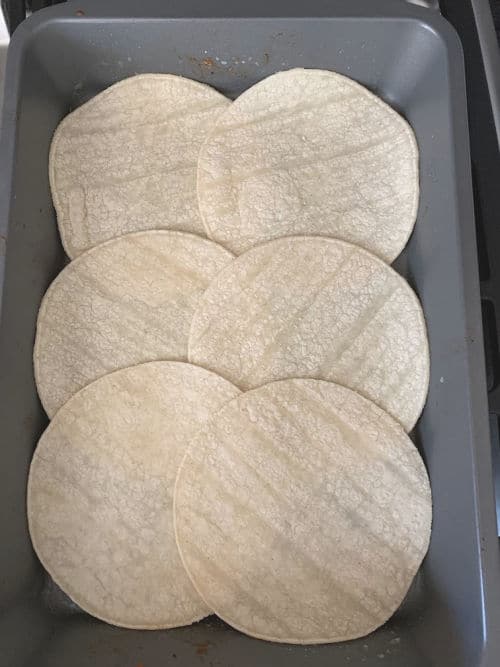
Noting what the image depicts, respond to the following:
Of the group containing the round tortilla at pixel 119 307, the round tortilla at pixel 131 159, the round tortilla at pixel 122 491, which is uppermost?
the round tortilla at pixel 131 159

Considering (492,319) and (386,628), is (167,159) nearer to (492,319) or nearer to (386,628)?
(492,319)

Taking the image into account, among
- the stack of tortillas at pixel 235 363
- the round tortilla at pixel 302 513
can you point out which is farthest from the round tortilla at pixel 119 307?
the round tortilla at pixel 302 513

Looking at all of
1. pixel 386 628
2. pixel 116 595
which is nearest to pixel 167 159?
pixel 116 595

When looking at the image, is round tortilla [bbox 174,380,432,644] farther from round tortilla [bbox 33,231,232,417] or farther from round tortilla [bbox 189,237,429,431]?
round tortilla [bbox 33,231,232,417]

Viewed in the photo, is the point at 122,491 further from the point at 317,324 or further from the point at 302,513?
the point at 317,324

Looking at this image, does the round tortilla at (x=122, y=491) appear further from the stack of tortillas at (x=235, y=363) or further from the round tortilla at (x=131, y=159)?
the round tortilla at (x=131, y=159)

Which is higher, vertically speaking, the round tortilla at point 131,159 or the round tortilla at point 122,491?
the round tortilla at point 131,159

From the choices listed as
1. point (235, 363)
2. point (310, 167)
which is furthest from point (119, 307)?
point (310, 167)

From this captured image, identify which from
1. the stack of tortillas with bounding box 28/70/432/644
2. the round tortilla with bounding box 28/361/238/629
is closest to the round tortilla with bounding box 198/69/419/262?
the stack of tortillas with bounding box 28/70/432/644
